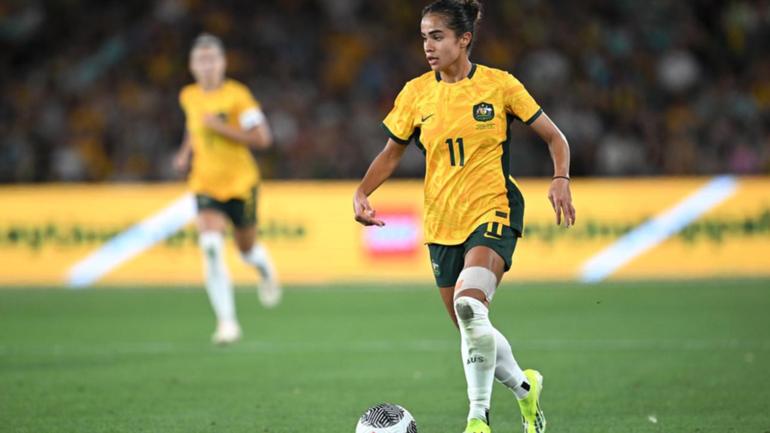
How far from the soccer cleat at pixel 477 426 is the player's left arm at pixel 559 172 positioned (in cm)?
103

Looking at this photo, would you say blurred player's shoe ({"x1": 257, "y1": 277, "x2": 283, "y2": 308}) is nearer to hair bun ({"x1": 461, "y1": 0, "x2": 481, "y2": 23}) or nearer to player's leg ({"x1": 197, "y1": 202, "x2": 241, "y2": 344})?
player's leg ({"x1": 197, "y1": 202, "x2": 241, "y2": 344})

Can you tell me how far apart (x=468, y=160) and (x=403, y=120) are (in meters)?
0.43

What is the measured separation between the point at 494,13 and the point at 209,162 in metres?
12.6

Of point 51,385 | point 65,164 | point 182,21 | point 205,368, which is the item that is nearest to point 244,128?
point 205,368

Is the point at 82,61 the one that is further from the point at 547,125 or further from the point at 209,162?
the point at 547,125

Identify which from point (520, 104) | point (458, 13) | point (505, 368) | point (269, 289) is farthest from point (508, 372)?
point (269, 289)

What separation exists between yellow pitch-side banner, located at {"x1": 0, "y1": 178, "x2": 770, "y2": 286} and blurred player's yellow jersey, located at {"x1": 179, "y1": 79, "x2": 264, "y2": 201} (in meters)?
5.68

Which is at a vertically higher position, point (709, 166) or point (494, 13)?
point (494, 13)

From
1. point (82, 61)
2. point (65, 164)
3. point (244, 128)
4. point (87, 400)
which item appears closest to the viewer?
point (87, 400)

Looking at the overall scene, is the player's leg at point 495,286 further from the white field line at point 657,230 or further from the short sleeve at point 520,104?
the white field line at point 657,230

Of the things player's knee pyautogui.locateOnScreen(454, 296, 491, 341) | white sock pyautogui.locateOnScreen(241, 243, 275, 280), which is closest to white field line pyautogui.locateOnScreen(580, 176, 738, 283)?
white sock pyautogui.locateOnScreen(241, 243, 275, 280)

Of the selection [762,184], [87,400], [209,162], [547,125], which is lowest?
[87,400]

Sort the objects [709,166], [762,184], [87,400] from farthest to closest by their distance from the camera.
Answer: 1. [709,166]
2. [762,184]
3. [87,400]

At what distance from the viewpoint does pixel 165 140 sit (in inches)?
840
